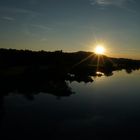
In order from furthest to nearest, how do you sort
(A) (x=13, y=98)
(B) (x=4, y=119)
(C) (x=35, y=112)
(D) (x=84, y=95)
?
(D) (x=84, y=95) → (A) (x=13, y=98) → (C) (x=35, y=112) → (B) (x=4, y=119)

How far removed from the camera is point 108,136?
34.9 m

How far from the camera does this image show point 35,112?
46.0m

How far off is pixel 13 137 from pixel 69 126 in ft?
28.1

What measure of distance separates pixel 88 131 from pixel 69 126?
322 centimetres

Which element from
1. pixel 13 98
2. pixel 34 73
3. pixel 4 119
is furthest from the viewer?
pixel 34 73

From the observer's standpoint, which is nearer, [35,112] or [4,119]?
[4,119]

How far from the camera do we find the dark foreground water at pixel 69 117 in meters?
35.5

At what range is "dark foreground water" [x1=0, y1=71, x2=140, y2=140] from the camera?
35469mm

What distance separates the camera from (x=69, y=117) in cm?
4347

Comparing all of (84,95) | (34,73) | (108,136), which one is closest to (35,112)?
(108,136)

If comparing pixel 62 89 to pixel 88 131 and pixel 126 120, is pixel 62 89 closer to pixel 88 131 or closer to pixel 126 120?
pixel 126 120

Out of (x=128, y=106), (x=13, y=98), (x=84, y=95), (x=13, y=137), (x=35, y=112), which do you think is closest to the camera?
(x=13, y=137)

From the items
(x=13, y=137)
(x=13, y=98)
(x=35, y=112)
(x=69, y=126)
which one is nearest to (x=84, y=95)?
(x=13, y=98)

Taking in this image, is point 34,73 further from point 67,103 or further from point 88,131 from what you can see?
point 88,131
